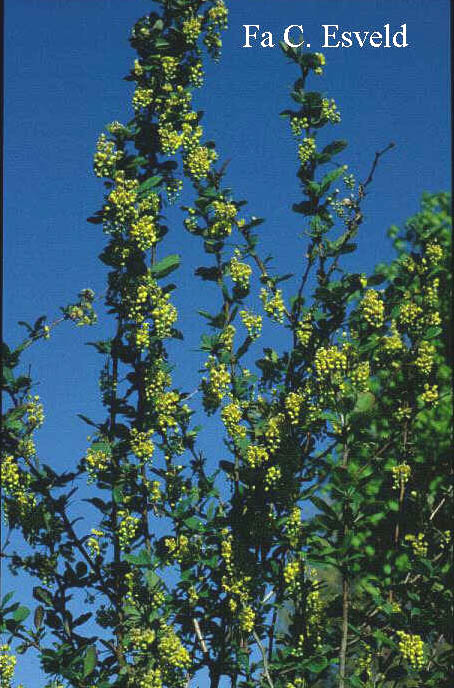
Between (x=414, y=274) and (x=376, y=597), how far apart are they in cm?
174

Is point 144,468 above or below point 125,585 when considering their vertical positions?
above

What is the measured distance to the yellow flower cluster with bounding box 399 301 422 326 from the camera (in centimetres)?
445

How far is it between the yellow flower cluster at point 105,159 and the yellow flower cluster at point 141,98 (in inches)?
13.1

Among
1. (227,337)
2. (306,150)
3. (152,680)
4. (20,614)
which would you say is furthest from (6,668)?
(306,150)

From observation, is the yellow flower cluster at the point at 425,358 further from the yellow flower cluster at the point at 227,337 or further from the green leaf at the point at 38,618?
the green leaf at the point at 38,618

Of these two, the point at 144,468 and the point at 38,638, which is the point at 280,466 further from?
the point at 38,638

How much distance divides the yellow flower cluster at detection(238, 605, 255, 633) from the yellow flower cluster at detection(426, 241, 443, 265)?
2099 millimetres

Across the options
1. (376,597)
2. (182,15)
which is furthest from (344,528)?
(182,15)

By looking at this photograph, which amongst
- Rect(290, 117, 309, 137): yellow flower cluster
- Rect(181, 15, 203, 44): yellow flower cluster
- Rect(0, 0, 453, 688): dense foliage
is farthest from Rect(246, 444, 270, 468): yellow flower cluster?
Rect(181, 15, 203, 44): yellow flower cluster

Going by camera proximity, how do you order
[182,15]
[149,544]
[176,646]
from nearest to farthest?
[176,646]
[149,544]
[182,15]

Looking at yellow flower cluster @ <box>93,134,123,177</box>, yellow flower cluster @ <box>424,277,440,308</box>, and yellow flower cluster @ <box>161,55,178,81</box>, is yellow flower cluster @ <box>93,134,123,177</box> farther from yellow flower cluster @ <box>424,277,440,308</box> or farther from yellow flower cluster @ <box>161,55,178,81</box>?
yellow flower cluster @ <box>424,277,440,308</box>

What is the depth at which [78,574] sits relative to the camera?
4.02 meters

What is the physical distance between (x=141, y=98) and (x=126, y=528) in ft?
7.10

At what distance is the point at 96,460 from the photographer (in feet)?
12.7
